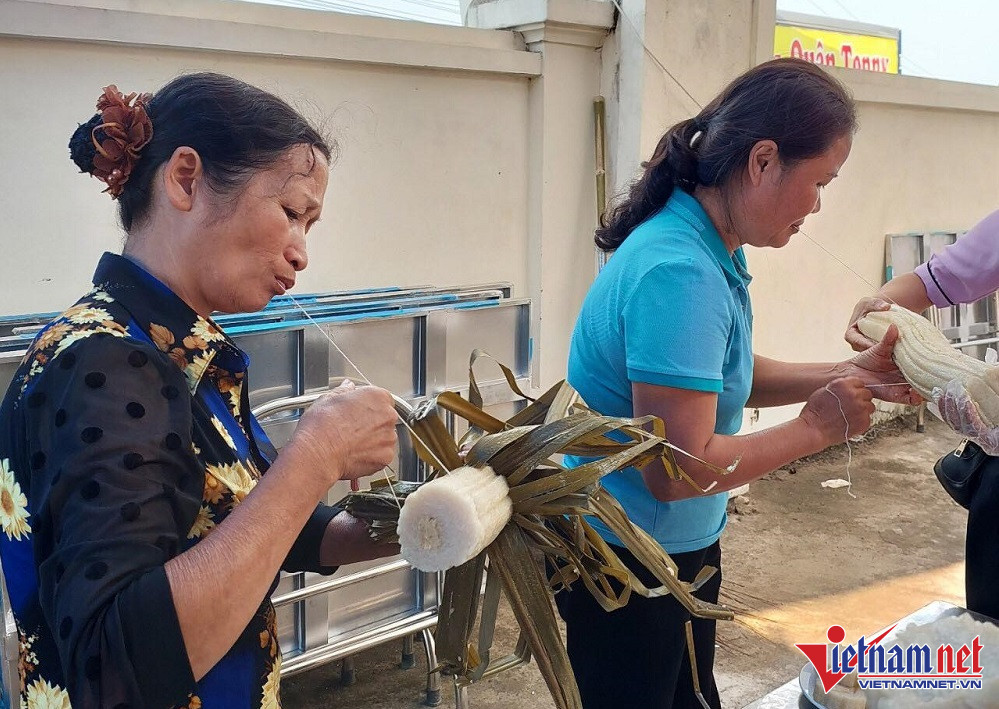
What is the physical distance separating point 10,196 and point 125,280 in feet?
6.75

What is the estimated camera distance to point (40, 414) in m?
1.03

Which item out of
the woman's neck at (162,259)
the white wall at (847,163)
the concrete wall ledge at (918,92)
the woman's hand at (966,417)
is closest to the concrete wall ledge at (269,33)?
the white wall at (847,163)

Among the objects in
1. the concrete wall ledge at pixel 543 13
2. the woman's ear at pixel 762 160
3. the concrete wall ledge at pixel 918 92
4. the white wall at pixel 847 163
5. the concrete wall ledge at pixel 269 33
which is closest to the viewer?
the woman's ear at pixel 762 160

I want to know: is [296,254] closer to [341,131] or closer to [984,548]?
[984,548]

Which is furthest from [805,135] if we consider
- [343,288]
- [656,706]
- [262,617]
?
[343,288]

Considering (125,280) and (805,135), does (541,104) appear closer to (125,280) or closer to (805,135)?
(805,135)

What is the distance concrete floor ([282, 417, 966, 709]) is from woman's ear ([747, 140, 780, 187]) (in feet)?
7.21

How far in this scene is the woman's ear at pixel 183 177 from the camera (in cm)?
118

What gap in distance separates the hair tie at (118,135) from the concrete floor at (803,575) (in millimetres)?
2509

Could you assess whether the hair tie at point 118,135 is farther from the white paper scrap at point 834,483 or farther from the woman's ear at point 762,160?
the white paper scrap at point 834,483

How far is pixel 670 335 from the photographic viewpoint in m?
1.66

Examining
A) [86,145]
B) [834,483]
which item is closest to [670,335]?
[86,145]

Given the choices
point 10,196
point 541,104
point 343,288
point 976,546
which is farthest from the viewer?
point 541,104

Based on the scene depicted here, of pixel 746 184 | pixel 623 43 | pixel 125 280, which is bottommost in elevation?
pixel 125 280
